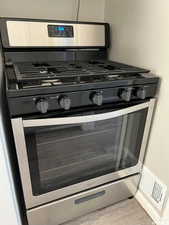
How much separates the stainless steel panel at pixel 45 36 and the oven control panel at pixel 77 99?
1.86 ft

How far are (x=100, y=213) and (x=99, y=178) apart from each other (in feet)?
1.07

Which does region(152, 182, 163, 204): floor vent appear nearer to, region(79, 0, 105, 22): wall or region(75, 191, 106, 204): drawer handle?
region(75, 191, 106, 204): drawer handle

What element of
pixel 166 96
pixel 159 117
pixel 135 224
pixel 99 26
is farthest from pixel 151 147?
pixel 99 26

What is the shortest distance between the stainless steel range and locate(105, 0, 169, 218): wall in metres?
0.06

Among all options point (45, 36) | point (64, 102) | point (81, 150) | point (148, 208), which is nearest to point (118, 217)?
point (148, 208)

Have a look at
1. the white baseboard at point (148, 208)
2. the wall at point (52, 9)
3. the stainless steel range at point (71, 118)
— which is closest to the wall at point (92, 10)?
the wall at point (52, 9)

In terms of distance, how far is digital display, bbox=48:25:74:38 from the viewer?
1160 mm

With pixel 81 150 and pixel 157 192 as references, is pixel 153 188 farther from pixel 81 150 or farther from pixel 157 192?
pixel 81 150

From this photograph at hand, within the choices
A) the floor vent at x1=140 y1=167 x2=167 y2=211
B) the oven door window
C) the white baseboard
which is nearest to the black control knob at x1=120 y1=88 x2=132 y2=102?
the oven door window

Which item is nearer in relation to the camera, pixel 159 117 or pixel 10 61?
pixel 159 117

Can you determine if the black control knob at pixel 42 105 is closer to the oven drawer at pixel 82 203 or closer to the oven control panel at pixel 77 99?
the oven control panel at pixel 77 99

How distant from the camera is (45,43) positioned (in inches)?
45.9

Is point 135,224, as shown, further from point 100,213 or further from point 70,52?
point 70,52

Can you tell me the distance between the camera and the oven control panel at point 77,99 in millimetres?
707
